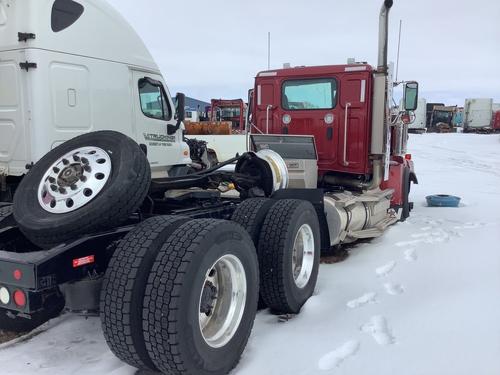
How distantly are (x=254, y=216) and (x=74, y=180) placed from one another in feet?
4.70

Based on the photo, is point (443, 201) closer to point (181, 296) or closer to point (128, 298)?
point (181, 296)

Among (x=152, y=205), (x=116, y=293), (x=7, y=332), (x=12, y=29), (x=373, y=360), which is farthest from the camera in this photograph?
(x=12, y=29)

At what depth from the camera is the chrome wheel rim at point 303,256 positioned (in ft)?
13.4

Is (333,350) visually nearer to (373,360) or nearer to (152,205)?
(373,360)

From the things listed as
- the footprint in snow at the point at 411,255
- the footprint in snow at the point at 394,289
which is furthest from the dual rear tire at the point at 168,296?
the footprint in snow at the point at 411,255

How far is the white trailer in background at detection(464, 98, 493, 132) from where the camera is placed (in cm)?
4481

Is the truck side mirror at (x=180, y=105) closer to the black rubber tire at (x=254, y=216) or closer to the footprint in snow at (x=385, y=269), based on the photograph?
the black rubber tire at (x=254, y=216)

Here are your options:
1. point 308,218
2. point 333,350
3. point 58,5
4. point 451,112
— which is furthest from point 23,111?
point 451,112

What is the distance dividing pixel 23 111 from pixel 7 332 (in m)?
2.71

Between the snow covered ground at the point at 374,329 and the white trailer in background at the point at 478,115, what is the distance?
43.9 meters

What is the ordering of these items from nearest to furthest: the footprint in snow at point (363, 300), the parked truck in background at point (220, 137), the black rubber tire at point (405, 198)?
1. the footprint in snow at point (363, 300)
2. the black rubber tire at point (405, 198)
3. the parked truck in background at point (220, 137)

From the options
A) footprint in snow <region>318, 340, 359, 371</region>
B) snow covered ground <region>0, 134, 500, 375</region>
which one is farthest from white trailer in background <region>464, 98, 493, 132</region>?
footprint in snow <region>318, 340, 359, 371</region>

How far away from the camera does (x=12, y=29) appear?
539 centimetres

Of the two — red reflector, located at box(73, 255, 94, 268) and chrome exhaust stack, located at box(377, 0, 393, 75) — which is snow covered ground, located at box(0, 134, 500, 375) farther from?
chrome exhaust stack, located at box(377, 0, 393, 75)
